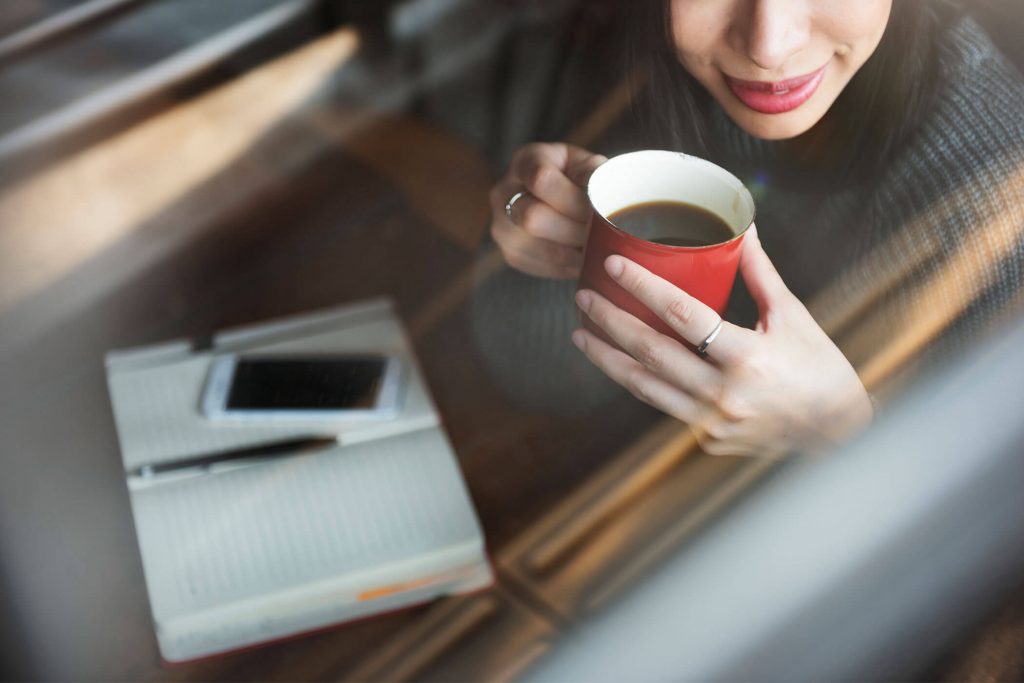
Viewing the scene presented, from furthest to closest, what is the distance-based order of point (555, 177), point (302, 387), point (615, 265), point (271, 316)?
point (271, 316) → point (302, 387) → point (555, 177) → point (615, 265)

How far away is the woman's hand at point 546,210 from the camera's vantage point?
0.57 m

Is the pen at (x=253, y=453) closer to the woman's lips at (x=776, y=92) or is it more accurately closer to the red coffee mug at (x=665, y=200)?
the red coffee mug at (x=665, y=200)

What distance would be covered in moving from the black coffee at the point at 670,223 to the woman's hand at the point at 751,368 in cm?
2

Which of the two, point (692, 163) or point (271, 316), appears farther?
point (271, 316)

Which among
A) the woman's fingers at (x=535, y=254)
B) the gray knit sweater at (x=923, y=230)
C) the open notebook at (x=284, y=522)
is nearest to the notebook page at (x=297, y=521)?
the open notebook at (x=284, y=522)

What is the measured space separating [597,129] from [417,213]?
26 centimetres

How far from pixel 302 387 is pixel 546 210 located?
23cm

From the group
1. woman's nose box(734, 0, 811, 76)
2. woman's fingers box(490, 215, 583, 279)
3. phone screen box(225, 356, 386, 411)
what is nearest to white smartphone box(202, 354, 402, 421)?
phone screen box(225, 356, 386, 411)

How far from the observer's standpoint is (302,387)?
2.21ft

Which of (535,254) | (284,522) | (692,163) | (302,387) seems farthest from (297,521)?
(692,163)

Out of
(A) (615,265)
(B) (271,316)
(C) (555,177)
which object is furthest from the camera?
(B) (271,316)

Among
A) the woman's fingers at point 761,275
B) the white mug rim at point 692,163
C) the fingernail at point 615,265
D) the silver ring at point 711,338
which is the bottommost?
the silver ring at point 711,338

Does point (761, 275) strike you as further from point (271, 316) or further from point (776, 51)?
point (271, 316)

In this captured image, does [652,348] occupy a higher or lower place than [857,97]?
lower
